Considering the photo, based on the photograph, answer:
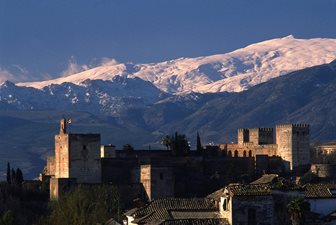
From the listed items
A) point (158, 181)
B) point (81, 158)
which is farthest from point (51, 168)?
point (158, 181)

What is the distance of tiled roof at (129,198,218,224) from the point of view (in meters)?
73.4

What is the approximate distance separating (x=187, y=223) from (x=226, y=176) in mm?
45333

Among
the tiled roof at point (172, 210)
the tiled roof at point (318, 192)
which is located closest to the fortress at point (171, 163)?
the tiled roof at point (172, 210)

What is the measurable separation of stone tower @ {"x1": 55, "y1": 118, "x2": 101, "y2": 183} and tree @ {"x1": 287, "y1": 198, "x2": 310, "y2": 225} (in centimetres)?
4283

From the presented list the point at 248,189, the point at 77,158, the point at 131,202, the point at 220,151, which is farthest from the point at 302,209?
the point at 220,151

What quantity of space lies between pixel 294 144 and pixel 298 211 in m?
52.2

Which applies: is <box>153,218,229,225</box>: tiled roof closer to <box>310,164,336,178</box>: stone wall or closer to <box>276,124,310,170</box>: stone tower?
<box>310,164,336,178</box>: stone wall

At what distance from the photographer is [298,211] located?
65.1 meters

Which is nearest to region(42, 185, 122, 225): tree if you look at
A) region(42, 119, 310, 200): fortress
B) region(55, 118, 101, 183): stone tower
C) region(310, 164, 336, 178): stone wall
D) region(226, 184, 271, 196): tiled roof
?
region(42, 119, 310, 200): fortress

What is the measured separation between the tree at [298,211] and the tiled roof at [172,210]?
806cm

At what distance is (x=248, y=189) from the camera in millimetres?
68938

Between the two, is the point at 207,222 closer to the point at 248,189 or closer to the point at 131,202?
the point at 248,189

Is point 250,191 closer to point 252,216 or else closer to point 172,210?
point 252,216

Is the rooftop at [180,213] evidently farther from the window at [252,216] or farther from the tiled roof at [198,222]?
the window at [252,216]
